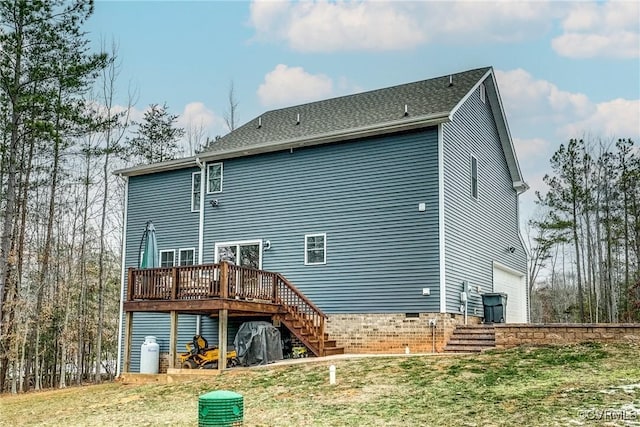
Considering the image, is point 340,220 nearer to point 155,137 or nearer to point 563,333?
point 563,333

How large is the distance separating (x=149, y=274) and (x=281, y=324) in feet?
11.0

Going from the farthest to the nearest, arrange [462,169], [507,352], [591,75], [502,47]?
[591,75] < [502,47] < [462,169] < [507,352]

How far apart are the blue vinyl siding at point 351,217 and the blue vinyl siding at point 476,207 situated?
1.99 feet

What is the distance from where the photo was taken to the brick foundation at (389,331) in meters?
14.0

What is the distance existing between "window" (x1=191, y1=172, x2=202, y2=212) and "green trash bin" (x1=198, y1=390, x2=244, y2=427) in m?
11.0

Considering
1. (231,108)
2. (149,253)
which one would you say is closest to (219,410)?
(149,253)

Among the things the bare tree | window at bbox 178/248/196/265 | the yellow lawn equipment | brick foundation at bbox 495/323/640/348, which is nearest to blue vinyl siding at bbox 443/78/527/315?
brick foundation at bbox 495/323/640/348

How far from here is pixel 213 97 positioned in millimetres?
33531

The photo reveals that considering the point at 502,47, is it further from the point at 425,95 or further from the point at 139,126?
the point at 139,126

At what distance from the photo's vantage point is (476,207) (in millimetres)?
16766

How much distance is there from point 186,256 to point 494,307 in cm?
847

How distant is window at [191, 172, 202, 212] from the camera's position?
17969 millimetres

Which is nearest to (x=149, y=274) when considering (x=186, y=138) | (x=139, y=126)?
(x=139, y=126)

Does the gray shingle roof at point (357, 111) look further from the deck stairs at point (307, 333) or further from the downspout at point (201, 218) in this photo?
the deck stairs at point (307, 333)
